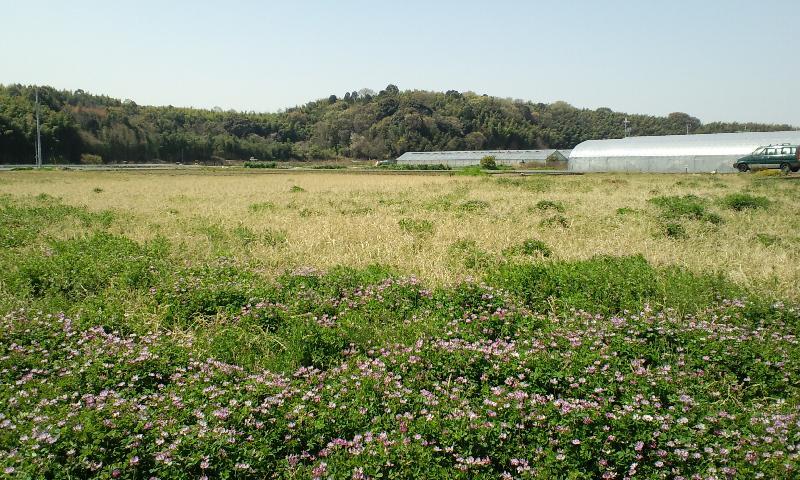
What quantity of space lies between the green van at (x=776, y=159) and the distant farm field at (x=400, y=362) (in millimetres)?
40168

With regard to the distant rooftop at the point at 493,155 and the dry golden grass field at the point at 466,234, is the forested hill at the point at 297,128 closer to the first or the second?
the distant rooftop at the point at 493,155

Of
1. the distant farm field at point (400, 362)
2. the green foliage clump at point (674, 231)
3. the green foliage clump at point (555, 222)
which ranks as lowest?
the distant farm field at point (400, 362)

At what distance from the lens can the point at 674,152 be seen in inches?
2464

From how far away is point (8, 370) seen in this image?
17.6 feet

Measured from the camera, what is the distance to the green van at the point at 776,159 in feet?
140

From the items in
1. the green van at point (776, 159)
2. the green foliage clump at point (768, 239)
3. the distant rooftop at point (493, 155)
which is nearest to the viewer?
the green foliage clump at point (768, 239)

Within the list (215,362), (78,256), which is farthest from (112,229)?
(215,362)

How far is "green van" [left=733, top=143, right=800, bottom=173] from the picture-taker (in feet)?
140

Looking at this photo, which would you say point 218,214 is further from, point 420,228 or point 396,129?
point 396,129

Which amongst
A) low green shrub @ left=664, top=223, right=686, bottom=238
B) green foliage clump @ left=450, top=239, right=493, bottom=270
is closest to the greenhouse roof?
low green shrub @ left=664, top=223, right=686, bottom=238

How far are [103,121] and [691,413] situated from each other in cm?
14405

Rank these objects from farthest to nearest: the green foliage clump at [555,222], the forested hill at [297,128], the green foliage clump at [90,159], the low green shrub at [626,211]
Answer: the forested hill at [297,128] < the green foliage clump at [90,159] < the low green shrub at [626,211] < the green foliage clump at [555,222]

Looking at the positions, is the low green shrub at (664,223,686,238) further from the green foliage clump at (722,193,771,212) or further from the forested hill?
the forested hill

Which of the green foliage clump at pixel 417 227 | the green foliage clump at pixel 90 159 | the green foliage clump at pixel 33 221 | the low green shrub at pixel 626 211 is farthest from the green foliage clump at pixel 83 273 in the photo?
the green foliage clump at pixel 90 159
